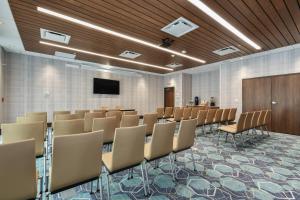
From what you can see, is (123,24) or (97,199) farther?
(123,24)

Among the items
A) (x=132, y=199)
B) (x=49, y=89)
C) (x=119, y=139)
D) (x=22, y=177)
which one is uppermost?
(x=49, y=89)

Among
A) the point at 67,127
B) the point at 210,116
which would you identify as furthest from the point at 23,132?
the point at 210,116

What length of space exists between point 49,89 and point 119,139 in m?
7.07

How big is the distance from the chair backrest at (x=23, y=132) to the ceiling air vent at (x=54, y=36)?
3223mm

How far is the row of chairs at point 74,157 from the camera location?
1188 millimetres

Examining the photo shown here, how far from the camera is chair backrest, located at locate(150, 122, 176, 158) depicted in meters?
2.18

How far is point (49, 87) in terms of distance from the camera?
7.35 meters

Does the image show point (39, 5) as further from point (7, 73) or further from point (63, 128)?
point (7, 73)

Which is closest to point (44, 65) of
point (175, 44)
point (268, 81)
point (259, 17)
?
point (175, 44)

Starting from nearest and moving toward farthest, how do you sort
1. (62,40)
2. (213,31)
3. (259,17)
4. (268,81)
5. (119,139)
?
1. (119,139)
2. (259,17)
3. (213,31)
4. (62,40)
5. (268,81)

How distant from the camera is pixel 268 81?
6426 millimetres

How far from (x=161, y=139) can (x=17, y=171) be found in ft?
5.17

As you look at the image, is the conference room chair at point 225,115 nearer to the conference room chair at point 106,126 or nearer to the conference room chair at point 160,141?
the conference room chair at point 160,141

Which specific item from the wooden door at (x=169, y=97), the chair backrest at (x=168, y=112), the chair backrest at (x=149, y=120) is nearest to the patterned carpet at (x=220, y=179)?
the chair backrest at (x=149, y=120)
